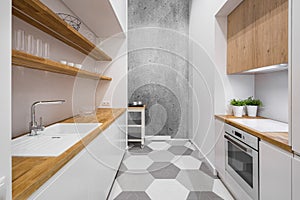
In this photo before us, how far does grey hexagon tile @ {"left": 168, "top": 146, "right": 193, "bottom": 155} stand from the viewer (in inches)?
142

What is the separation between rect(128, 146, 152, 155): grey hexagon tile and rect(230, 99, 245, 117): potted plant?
161 cm

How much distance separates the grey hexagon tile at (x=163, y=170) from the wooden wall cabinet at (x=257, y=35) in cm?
136

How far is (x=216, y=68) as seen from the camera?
278 cm

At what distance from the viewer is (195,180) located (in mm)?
2566

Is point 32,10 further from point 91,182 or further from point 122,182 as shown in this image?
point 122,182

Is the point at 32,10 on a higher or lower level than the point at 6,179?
higher

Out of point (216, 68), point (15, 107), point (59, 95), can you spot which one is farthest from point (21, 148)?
point (216, 68)

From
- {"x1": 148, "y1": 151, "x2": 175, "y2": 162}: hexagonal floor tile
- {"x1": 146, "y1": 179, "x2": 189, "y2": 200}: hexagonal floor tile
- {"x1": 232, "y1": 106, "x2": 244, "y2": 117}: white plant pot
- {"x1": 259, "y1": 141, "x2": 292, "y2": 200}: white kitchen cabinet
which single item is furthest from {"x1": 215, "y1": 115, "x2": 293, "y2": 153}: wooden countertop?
{"x1": 148, "y1": 151, "x2": 175, "y2": 162}: hexagonal floor tile

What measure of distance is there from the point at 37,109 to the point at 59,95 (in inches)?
15.7

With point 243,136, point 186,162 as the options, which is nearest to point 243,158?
point 243,136

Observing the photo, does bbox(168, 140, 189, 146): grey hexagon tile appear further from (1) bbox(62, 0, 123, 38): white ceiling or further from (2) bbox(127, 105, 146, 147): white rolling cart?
(1) bbox(62, 0, 123, 38): white ceiling

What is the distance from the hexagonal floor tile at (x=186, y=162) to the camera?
9.90 ft

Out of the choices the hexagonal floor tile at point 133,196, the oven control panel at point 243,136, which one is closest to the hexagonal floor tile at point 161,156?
the hexagonal floor tile at point 133,196

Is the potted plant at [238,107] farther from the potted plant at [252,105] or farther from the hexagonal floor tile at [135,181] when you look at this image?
the hexagonal floor tile at [135,181]
